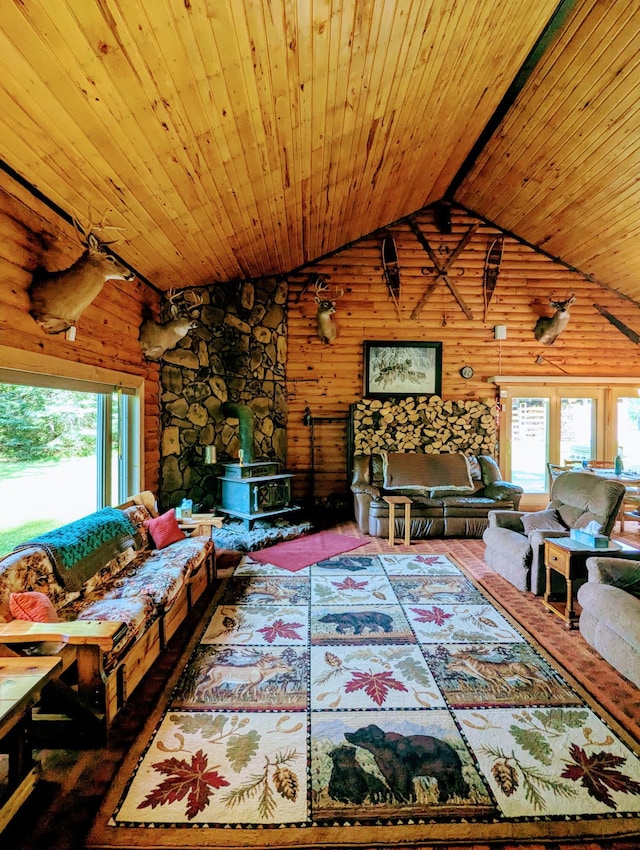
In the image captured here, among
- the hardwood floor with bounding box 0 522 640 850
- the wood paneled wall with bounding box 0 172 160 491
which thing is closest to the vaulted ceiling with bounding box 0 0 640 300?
the wood paneled wall with bounding box 0 172 160 491

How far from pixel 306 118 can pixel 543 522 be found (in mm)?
3903

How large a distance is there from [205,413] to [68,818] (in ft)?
14.3

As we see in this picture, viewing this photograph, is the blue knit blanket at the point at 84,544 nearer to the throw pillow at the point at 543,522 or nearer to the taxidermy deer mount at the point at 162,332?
the taxidermy deer mount at the point at 162,332

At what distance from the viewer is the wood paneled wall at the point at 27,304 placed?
2.45 metres

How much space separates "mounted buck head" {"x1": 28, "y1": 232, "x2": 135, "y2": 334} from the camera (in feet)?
8.68

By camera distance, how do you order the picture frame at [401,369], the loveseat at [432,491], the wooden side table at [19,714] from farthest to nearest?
the picture frame at [401,369] → the loveseat at [432,491] → the wooden side table at [19,714]

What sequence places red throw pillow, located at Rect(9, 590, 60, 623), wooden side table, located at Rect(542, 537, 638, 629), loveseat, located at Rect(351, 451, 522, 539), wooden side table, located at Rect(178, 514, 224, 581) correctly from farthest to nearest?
loveseat, located at Rect(351, 451, 522, 539) → wooden side table, located at Rect(178, 514, 224, 581) → wooden side table, located at Rect(542, 537, 638, 629) → red throw pillow, located at Rect(9, 590, 60, 623)

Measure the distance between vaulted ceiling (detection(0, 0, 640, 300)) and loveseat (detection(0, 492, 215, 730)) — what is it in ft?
7.28

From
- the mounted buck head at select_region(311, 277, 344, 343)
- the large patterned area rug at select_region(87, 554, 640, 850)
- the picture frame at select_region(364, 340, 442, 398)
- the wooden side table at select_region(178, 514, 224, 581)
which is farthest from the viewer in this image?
the picture frame at select_region(364, 340, 442, 398)

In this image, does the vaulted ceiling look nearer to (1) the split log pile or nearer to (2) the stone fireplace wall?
(2) the stone fireplace wall

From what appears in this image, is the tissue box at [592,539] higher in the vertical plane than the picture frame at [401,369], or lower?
lower

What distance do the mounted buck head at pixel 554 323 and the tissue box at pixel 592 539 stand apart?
4128 millimetres

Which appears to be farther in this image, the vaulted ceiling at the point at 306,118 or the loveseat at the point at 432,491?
the loveseat at the point at 432,491

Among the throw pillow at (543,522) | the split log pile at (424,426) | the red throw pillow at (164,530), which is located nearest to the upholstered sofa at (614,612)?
the throw pillow at (543,522)
